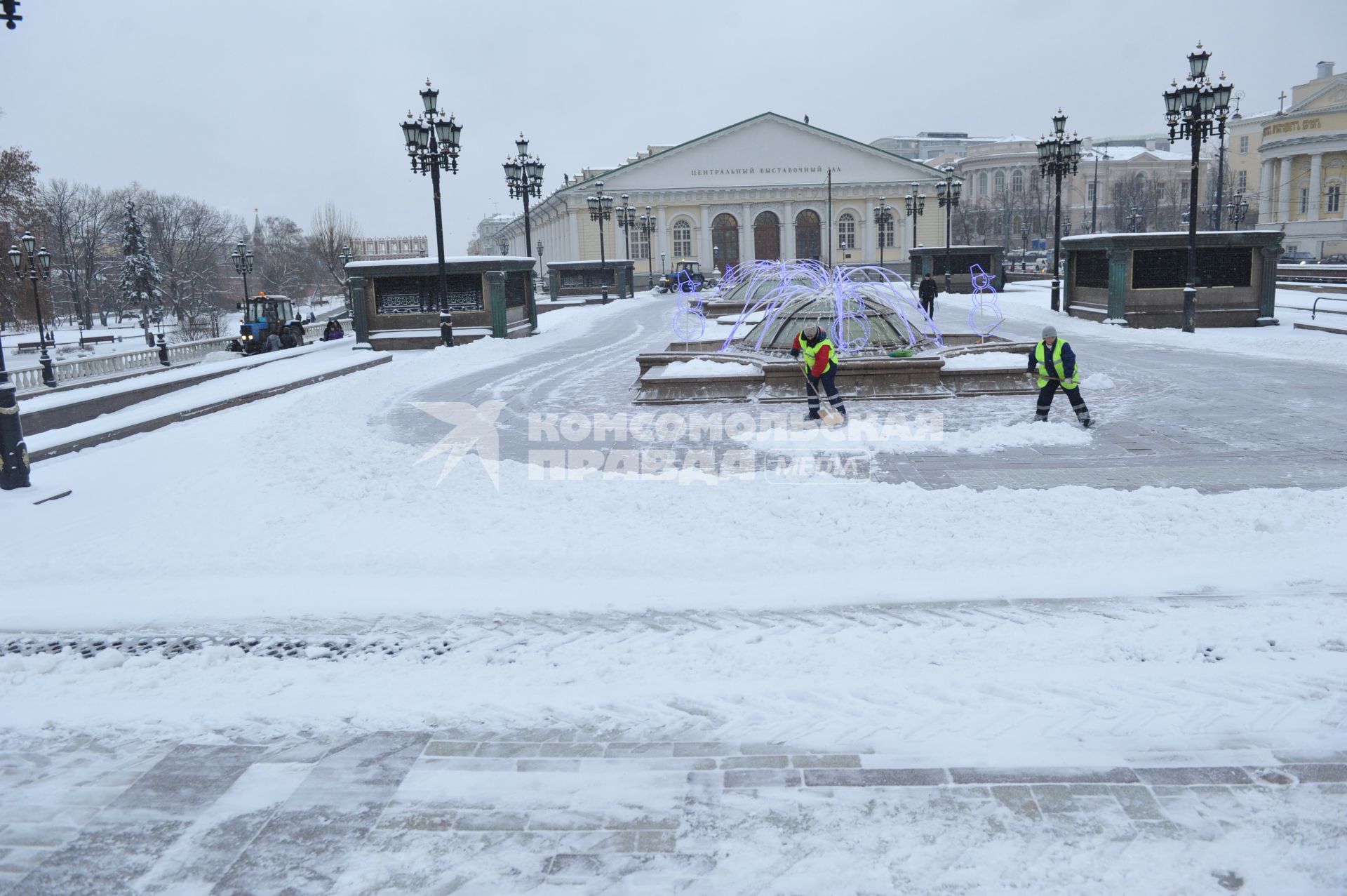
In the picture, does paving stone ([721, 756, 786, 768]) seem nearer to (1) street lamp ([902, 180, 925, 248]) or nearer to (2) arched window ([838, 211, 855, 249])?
(1) street lamp ([902, 180, 925, 248])

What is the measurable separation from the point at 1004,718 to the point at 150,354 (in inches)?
1360

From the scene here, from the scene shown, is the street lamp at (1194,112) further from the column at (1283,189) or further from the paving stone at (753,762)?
the column at (1283,189)

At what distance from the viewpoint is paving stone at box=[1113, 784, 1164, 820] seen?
4.28 metres

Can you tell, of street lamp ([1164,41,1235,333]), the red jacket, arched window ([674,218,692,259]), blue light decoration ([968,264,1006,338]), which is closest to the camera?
the red jacket

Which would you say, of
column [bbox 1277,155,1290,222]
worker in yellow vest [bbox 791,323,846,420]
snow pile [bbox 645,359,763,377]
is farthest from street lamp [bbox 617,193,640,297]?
column [bbox 1277,155,1290,222]

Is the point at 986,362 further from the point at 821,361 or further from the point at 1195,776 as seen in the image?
the point at 1195,776

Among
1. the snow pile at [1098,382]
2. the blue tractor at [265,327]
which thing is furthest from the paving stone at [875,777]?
the blue tractor at [265,327]

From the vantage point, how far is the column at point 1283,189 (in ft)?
242

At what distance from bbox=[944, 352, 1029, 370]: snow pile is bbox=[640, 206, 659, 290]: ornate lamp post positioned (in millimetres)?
51564

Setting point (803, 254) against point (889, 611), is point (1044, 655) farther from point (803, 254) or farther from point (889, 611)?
point (803, 254)

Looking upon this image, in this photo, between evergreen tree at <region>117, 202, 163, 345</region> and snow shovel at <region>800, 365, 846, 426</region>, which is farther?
evergreen tree at <region>117, 202, 163, 345</region>

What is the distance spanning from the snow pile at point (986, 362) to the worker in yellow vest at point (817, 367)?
10.9 feet

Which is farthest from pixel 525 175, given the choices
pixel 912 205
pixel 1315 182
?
pixel 1315 182

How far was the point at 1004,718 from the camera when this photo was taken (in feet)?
17.0
